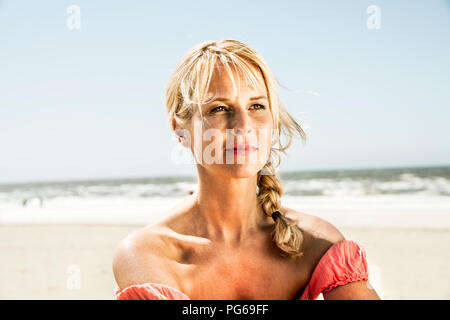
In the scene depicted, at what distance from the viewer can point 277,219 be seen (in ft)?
4.54

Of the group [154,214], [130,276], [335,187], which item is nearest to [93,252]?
[154,214]

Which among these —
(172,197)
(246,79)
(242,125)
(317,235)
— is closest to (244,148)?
(242,125)

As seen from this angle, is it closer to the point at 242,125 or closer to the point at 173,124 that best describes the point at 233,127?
the point at 242,125

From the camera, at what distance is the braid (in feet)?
4.27

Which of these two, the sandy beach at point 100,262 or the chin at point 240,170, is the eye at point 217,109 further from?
the sandy beach at point 100,262

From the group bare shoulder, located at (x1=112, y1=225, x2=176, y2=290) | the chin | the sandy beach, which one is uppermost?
the chin

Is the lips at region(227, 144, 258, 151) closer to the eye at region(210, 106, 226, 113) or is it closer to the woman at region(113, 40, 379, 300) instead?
the woman at region(113, 40, 379, 300)

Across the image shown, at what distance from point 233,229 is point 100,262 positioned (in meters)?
4.87

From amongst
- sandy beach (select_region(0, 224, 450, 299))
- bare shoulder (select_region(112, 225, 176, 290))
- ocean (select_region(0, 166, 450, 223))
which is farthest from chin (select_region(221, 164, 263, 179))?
ocean (select_region(0, 166, 450, 223))

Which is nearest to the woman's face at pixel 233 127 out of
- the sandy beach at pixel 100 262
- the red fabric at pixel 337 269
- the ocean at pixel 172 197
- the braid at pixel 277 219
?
the braid at pixel 277 219

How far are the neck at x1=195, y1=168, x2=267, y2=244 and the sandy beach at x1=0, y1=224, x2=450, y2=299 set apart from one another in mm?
2950

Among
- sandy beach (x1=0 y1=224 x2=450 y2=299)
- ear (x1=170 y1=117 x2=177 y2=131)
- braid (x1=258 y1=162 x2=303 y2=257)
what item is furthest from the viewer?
sandy beach (x1=0 y1=224 x2=450 y2=299)

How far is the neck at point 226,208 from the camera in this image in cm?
136
